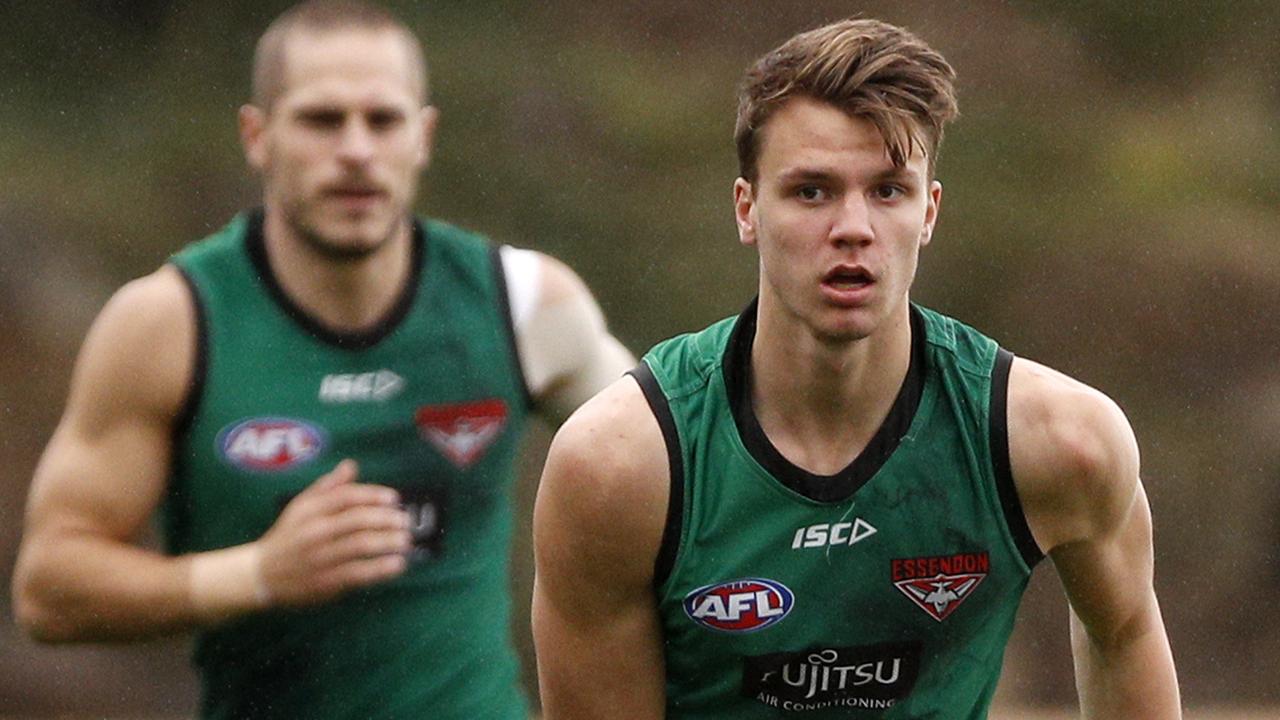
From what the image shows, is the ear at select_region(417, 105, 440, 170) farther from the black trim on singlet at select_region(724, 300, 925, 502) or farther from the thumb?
the black trim on singlet at select_region(724, 300, 925, 502)

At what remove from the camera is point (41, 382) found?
14.7m

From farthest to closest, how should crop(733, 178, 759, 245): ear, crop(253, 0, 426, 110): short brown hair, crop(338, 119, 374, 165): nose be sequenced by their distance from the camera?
crop(253, 0, 426, 110): short brown hair < crop(338, 119, 374, 165): nose < crop(733, 178, 759, 245): ear

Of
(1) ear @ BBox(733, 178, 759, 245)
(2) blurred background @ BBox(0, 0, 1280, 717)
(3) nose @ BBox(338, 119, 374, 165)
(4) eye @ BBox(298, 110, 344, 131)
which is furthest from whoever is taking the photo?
(2) blurred background @ BBox(0, 0, 1280, 717)

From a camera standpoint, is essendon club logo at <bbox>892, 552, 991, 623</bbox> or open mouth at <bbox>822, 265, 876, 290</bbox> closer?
open mouth at <bbox>822, 265, 876, 290</bbox>

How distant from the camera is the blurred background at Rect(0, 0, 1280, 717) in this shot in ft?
47.0

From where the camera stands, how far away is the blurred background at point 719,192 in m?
14.3

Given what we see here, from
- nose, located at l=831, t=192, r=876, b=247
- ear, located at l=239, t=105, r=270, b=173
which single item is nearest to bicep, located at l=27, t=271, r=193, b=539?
ear, located at l=239, t=105, r=270, b=173

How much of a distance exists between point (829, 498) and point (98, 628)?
158cm

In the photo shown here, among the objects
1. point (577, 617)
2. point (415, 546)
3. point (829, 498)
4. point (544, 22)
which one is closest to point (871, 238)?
point (829, 498)

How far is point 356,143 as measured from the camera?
4.33 meters

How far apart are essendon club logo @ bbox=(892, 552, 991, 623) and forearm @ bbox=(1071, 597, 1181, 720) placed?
0.31m

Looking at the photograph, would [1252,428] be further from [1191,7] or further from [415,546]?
[415,546]

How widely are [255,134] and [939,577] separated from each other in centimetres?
187

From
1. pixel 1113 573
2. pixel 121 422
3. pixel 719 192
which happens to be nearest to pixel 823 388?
pixel 1113 573
